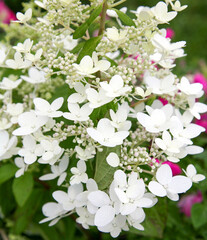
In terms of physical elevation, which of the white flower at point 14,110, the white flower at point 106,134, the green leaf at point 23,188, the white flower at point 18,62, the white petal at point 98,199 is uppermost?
the white flower at point 18,62

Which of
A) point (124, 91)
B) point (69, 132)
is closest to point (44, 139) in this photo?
point (69, 132)

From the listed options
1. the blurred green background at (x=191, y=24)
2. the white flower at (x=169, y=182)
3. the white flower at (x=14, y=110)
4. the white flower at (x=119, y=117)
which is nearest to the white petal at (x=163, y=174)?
the white flower at (x=169, y=182)

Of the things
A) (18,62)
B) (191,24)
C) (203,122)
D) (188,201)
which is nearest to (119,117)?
(18,62)

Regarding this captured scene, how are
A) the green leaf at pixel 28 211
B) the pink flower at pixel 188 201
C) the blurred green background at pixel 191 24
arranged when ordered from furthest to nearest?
1. the blurred green background at pixel 191 24
2. the pink flower at pixel 188 201
3. the green leaf at pixel 28 211

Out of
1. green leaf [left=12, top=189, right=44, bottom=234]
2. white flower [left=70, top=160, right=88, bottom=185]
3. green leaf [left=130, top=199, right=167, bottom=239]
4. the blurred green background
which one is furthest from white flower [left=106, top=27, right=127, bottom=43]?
the blurred green background

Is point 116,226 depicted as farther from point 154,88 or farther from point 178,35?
point 178,35

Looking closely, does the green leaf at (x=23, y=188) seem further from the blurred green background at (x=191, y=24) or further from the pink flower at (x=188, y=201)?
the blurred green background at (x=191, y=24)
